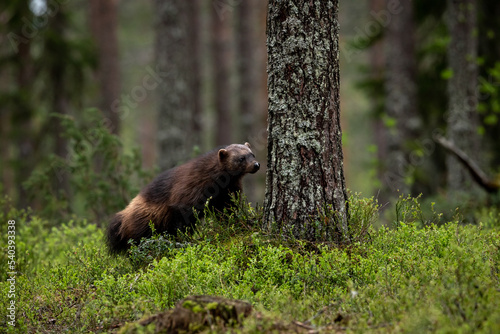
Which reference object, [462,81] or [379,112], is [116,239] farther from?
[379,112]

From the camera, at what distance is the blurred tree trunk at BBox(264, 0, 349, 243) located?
15.7 ft

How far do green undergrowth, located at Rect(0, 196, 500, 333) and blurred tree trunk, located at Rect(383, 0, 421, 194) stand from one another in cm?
648

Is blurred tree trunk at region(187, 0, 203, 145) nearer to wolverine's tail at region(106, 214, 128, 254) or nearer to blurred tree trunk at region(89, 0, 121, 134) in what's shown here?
blurred tree trunk at region(89, 0, 121, 134)

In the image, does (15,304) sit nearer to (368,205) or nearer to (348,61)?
(368,205)

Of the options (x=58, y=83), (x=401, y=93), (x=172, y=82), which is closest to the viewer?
(x=401, y=93)

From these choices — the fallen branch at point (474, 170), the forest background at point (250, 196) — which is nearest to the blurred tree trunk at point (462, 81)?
the forest background at point (250, 196)

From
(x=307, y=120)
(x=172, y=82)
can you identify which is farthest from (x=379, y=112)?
(x=307, y=120)

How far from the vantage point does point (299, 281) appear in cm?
418

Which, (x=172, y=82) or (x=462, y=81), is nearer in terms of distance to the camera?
(x=462, y=81)

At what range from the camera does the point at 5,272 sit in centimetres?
570

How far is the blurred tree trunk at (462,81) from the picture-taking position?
955 centimetres

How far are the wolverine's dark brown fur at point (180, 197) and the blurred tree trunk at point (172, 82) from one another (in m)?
5.55

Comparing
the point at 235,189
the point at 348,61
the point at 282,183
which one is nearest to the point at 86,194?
A: the point at 235,189

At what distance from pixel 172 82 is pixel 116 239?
6657 millimetres
